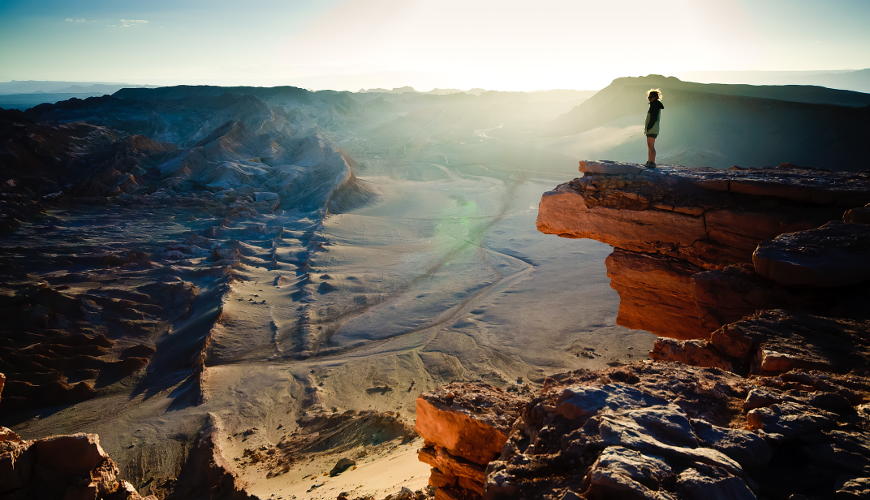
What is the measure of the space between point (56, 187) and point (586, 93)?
98.4 m

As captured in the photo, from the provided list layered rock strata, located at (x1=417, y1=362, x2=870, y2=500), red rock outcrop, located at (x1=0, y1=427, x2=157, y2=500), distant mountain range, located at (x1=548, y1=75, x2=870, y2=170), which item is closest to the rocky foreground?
layered rock strata, located at (x1=417, y1=362, x2=870, y2=500)

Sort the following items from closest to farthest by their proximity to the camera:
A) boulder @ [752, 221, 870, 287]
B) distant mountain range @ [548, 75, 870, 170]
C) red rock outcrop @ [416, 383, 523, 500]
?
1. red rock outcrop @ [416, 383, 523, 500]
2. boulder @ [752, 221, 870, 287]
3. distant mountain range @ [548, 75, 870, 170]

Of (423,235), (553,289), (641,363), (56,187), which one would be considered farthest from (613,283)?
(56,187)

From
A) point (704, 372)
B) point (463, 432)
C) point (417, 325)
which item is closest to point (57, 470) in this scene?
point (463, 432)

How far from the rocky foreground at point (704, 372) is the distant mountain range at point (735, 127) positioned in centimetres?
2835

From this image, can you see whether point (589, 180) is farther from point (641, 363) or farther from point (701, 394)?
point (701, 394)

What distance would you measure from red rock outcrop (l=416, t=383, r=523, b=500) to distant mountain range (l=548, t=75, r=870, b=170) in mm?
33484

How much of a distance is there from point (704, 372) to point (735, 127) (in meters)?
40.8

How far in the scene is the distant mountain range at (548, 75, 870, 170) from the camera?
29359 mm

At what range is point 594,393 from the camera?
3898mm

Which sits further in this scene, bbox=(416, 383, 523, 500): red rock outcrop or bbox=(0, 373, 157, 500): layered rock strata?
bbox=(416, 383, 523, 500): red rock outcrop

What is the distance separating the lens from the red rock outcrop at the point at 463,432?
189 inches

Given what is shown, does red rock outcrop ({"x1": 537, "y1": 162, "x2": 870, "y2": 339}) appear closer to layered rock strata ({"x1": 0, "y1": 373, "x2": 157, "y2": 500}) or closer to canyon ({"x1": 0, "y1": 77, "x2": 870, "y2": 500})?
canyon ({"x1": 0, "y1": 77, "x2": 870, "y2": 500})

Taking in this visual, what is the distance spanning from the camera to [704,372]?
4379 mm
